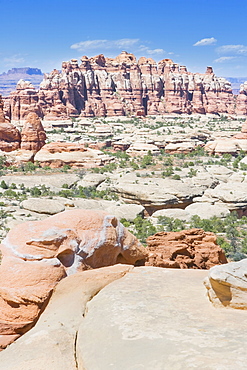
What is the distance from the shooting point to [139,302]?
690cm

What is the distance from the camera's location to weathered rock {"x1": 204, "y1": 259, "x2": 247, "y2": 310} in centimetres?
680

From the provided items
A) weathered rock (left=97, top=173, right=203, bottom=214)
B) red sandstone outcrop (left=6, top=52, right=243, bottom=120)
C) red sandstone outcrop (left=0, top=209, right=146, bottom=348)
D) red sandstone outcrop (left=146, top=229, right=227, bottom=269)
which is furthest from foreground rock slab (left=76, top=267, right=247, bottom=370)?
A: red sandstone outcrop (left=6, top=52, right=243, bottom=120)

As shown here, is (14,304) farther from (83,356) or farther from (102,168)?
(102,168)

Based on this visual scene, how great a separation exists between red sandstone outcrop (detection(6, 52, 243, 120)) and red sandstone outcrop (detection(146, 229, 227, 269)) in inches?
3494

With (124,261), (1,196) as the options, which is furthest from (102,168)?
(124,261)

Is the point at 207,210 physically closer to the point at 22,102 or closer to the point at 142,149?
the point at 142,149

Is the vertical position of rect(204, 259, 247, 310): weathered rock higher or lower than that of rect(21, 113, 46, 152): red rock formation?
lower

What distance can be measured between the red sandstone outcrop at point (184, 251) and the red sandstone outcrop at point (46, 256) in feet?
4.33

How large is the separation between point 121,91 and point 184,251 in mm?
105582

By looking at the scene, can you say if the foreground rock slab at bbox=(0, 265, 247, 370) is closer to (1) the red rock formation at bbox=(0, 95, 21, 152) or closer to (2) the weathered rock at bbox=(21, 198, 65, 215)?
(2) the weathered rock at bbox=(21, 198, 65, 215)

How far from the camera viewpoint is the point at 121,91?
113m

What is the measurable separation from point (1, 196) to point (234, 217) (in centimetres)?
1826

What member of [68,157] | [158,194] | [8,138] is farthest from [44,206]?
[8,138]

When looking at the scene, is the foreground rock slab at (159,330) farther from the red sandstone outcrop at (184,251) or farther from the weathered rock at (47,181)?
A: the weathered rock at (47,181)
